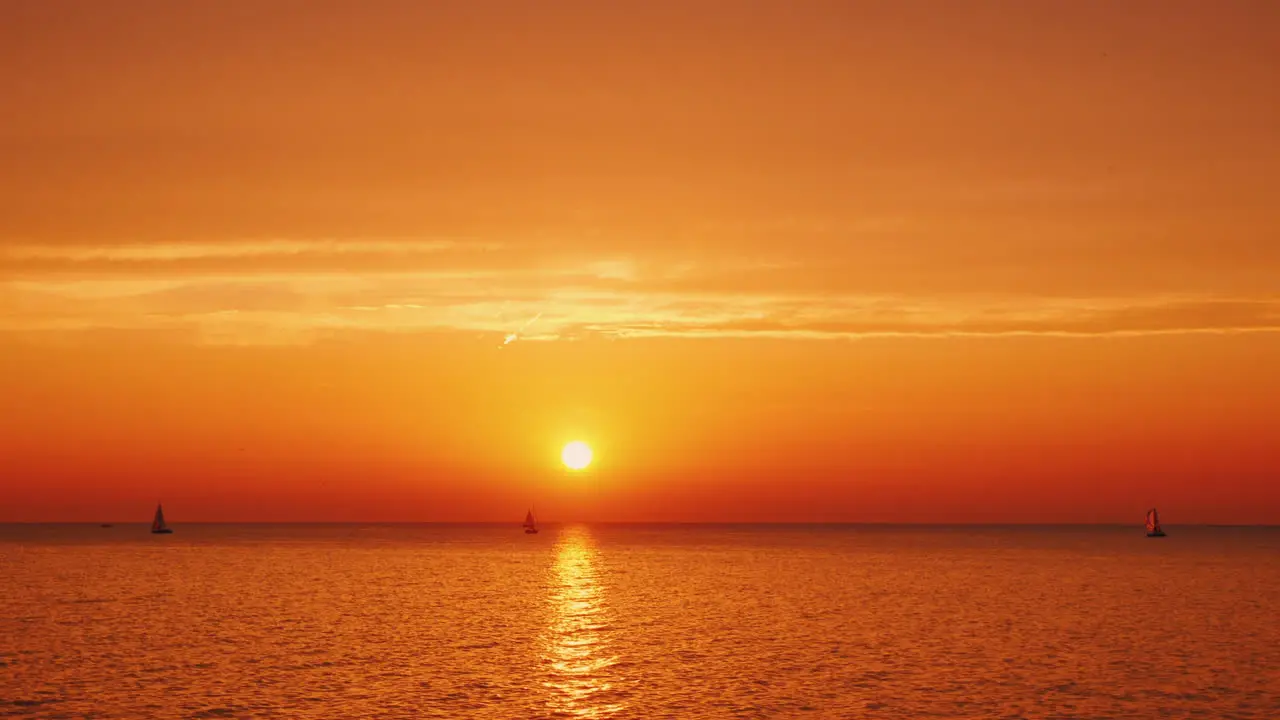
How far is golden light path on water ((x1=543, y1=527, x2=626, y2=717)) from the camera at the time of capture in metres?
51.2

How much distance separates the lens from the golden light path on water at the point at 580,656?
51156mm

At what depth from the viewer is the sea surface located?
168ft

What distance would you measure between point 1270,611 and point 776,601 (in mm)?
39493

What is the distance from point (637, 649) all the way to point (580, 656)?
13.9ft

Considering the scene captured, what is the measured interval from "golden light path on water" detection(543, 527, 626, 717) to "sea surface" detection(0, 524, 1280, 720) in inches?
8.4

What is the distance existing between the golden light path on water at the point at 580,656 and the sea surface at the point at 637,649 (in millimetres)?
213

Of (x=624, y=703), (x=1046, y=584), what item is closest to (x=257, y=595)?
(x=624, y=703)

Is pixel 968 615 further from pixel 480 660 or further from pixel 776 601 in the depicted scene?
pixel 480 660

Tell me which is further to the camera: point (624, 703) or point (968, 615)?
point (968, 615)

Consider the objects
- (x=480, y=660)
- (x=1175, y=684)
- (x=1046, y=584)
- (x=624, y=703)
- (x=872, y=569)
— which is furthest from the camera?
(x=872, y=569)

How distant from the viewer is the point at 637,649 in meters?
70.3

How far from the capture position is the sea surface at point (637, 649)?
51188mm

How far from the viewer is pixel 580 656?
67.4 meters

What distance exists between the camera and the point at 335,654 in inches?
2660
